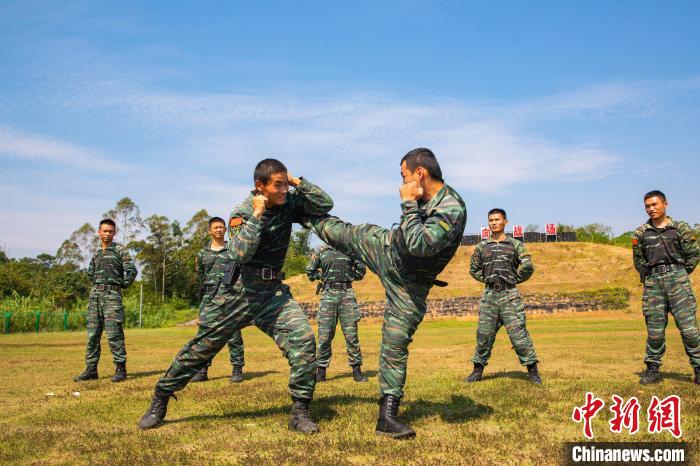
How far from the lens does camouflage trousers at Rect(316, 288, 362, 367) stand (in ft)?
33.8

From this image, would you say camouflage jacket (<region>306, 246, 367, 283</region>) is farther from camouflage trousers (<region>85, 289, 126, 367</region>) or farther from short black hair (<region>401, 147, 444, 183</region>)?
short black hair (<region>401, 147, 444, 183</region>)

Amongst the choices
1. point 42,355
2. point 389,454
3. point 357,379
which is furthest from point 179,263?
point 389,454

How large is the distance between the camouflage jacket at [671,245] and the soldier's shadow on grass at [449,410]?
389cm

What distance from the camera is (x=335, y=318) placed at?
415 inches

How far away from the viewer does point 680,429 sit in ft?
17.7

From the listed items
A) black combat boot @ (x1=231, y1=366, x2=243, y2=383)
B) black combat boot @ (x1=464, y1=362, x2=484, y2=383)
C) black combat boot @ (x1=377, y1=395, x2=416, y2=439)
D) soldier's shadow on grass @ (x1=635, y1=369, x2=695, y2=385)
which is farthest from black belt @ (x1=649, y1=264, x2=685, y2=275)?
black combat boot @ (x1=231, y1=366, x2=243, y2=383)

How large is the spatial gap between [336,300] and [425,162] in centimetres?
535

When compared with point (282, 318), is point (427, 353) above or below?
below

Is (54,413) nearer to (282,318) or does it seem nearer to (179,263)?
(282,318)

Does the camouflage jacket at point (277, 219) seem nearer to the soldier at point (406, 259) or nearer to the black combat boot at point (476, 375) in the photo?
the soldier at point (406, 259)

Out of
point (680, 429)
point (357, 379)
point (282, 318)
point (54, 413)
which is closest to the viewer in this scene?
point (680, 429)

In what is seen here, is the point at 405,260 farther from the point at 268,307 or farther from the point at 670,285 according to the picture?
the point at 670,285

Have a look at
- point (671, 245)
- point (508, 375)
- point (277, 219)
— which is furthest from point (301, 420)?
point (671, 245)

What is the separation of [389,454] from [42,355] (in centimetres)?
1500
